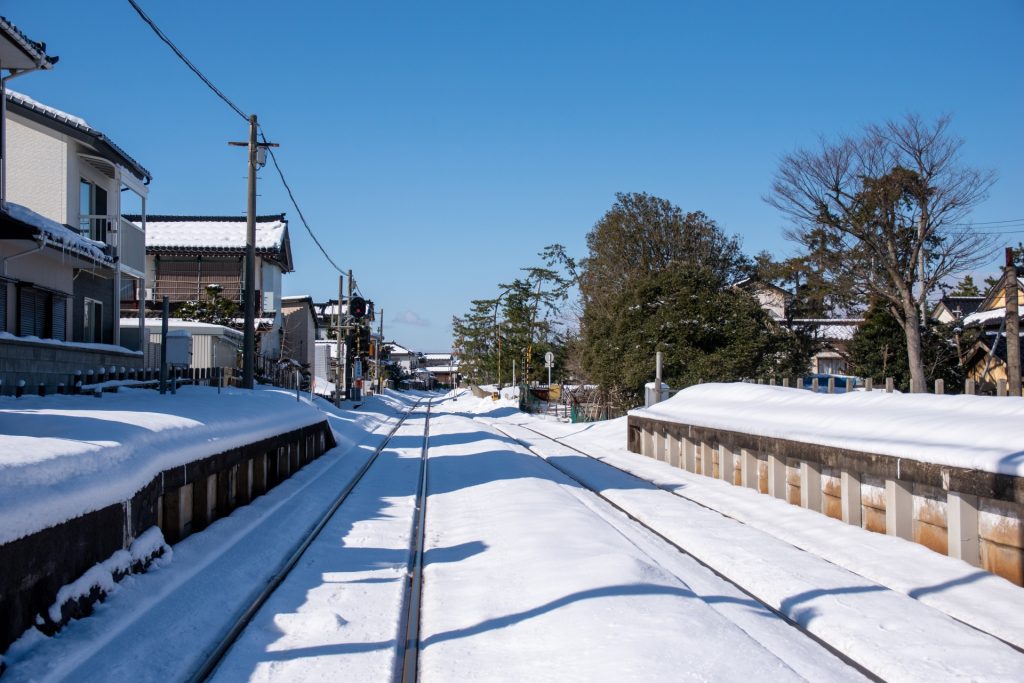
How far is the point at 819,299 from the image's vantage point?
1321 inches

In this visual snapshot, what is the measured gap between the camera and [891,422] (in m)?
11.2

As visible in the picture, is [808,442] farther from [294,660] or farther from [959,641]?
[294,660]

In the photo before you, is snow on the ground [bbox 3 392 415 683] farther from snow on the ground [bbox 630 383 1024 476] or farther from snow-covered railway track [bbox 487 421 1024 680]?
snow on the ground [bbox 630 383 1024 476]

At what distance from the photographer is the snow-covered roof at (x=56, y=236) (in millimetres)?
17188

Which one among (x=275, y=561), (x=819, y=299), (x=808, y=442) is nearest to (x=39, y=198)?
(x=275, y=561)

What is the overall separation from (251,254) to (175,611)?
1709cm

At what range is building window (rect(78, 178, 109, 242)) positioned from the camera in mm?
24108

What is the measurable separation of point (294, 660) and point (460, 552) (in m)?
3.60

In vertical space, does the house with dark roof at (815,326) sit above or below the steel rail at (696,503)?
above

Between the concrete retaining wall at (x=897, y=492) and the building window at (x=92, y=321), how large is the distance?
663 inches

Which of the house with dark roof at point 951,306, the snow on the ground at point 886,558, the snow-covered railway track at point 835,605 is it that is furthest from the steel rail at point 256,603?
the house with dark roof at point 951,306

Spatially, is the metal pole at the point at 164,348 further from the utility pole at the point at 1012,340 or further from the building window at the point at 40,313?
the utility pole at the point at 1012,340

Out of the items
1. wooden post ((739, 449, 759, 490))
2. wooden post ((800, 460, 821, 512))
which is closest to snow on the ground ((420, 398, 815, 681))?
wooden post ((800, 460, 821, 512))

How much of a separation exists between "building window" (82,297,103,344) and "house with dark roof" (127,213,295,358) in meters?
18.2
